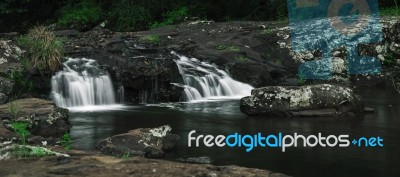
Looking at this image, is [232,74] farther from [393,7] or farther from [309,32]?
[393,7]

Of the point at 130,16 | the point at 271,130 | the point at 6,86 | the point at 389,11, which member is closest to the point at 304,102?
the point at 271,130

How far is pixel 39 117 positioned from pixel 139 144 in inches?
101

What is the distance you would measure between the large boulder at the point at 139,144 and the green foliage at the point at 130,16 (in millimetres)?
19609

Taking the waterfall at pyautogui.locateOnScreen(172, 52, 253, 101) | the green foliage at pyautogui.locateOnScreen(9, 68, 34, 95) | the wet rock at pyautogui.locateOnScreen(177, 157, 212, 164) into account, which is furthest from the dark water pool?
the green foliage at pyautogui.locateOnScreen(9, 68, 34, 95)

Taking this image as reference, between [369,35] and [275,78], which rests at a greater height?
[369,35]

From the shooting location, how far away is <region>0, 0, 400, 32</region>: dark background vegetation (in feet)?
84.1

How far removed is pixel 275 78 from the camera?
16.6 m

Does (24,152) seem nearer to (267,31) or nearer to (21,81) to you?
(21,81)

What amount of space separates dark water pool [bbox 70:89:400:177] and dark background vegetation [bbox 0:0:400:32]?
1271cm

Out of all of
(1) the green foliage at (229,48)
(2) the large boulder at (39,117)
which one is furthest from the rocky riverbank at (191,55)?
(2) the large boulder at (39,117)

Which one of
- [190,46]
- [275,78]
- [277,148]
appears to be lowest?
[277,148]

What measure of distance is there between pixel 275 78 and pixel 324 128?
815 centimetres

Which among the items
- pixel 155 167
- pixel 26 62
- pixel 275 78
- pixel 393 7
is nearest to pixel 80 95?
pixel 26 62

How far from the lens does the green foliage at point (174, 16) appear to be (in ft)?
82.2
